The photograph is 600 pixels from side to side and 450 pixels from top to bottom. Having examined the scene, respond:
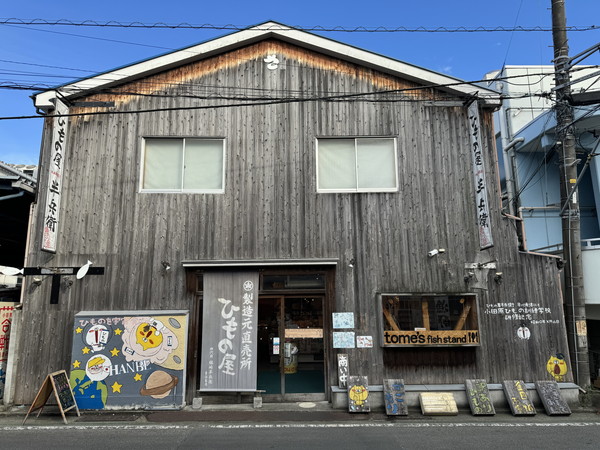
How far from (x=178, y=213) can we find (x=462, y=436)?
7.43 m

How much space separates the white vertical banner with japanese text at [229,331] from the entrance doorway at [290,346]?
0.35 metres

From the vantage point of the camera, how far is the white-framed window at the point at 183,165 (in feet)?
31.9

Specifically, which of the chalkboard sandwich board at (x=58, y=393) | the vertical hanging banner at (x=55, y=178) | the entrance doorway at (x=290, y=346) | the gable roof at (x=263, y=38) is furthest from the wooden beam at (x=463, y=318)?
the vertical hanging banner at (x=55, y=178)

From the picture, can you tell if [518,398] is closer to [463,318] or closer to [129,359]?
[463,318]

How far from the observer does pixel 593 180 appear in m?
12.8

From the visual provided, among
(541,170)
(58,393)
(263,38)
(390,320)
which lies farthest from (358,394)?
(541,170)

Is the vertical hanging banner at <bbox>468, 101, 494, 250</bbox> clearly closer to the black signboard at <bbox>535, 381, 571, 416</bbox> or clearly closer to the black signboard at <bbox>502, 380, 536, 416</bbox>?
the black signboard at <bbox>502, 380, 536, 416</bbox>

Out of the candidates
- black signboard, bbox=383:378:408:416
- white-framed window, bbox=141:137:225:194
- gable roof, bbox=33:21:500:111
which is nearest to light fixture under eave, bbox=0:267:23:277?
white-framed window, bbox=141:137:225:194

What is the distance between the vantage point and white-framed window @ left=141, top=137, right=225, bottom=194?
9.73 m

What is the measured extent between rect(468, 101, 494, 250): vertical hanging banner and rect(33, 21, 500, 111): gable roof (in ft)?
2.45

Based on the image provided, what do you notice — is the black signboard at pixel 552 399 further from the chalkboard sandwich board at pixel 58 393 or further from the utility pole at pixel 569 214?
the chalkboard sandwich board at pixel 58 393

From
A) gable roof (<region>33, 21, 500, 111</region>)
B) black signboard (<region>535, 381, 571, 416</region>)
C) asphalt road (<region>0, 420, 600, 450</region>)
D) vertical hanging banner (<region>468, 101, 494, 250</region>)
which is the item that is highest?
gable roof (<region>33, 21, 500, 111</region>)

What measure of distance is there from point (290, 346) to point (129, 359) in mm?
3522

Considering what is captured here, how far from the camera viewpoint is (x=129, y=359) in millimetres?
8406
